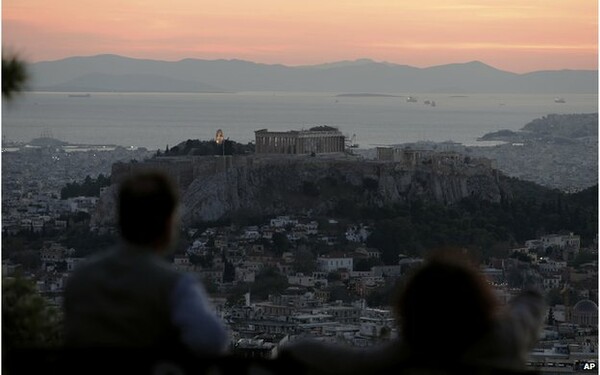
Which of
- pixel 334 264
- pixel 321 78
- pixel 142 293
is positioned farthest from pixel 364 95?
pixel 142 293

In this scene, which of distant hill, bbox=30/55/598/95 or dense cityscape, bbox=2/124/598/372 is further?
distant hill, bbox=30/55/598/95

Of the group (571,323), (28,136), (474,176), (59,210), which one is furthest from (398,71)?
(571,323)

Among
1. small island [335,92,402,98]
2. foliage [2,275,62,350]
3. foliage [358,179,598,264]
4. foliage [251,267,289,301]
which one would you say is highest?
small island [335,92,402,98]

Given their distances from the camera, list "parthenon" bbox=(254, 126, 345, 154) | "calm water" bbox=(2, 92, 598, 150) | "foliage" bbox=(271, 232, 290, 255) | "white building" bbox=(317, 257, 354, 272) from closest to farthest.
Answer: "white building" bbox=(317, 257, 354, 272)
"foliage" bbox=(271, 232, 290, 255)
"parthenon" bbox=(254, 126, 345, 154)
"calm water" bbox=(2, 92, 598, 150)

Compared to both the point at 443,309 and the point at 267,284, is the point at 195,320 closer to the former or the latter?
Result: the point at 443,309

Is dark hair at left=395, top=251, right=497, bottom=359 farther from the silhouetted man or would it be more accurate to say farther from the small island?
the small island

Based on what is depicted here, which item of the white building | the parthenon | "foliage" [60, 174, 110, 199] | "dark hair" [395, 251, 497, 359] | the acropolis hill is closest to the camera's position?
"dark hair" [395, 251, 497, 359]

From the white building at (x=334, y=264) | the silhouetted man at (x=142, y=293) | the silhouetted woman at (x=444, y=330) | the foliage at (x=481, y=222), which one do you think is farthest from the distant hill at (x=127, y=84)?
the silhouetted woman at (x=444, y=330)

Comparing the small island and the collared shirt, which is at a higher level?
the small island

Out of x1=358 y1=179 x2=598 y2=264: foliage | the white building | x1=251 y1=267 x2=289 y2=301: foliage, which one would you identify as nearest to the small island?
x1=358 y1=179 x2=598 y2=264: foliage
